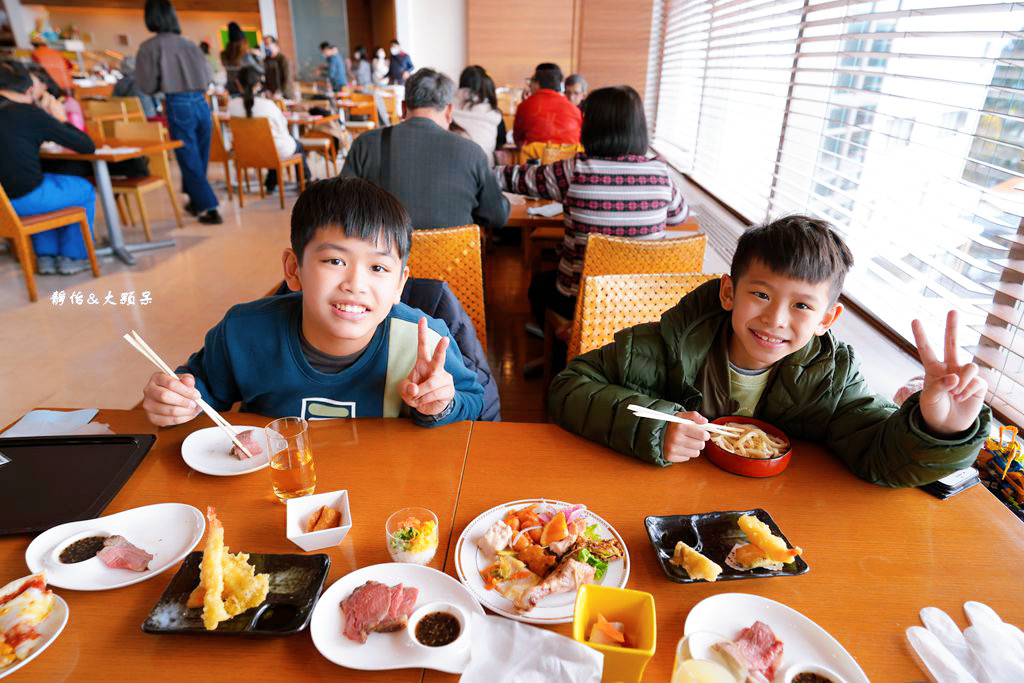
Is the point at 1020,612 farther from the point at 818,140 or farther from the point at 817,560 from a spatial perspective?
the point at 818,140

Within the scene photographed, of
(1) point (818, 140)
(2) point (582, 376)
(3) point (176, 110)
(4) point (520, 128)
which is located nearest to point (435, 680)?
(2) point (582, 376)

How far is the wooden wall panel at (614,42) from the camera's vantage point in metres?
6.60

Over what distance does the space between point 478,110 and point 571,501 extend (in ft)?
13.3

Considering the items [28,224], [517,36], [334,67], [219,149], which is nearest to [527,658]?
[28,224]

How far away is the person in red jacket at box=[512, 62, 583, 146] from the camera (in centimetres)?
469

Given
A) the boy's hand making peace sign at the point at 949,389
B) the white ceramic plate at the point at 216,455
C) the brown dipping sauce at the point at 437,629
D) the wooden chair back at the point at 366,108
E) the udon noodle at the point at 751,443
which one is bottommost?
the white ceramic plate at the point at 216,455

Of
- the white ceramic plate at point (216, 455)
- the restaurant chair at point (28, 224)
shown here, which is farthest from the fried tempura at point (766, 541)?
the restaurant chair at point (28, 224)

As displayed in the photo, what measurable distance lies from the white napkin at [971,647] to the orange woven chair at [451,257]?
1.83 m

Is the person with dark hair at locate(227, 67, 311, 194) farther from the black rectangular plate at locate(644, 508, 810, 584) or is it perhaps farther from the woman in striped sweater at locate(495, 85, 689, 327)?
the black rectangular plate at locate(644, 508, 810, 584)

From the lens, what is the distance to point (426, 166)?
2816mm

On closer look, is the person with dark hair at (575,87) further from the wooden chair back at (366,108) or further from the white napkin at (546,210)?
the wooden chair back at (366,108)

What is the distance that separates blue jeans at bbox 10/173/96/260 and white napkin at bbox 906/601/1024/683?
4.99 meters

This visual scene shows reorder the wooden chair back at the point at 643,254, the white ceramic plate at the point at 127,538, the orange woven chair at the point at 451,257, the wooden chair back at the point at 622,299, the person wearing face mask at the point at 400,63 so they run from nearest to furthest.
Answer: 1. the white ceramic plate at the point at 127,538
2. the wooden chair back at the point at 622,299
3. the wooden chair back at the point at 643,254
4. the orange woven chair at the point at 451,257
5. the person wearing face mask at the point at 400,63

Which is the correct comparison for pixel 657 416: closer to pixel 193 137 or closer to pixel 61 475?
pixel 61 475
